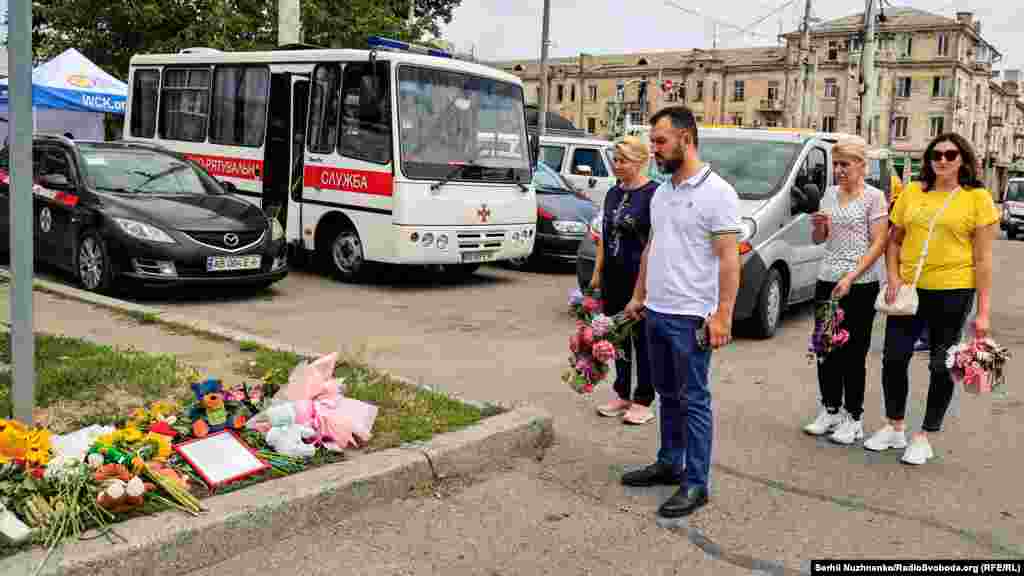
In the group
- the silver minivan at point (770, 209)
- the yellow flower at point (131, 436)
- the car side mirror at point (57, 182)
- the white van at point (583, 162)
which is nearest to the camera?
the yellow flower at point (131, 436)

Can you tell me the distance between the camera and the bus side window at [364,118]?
436 inches

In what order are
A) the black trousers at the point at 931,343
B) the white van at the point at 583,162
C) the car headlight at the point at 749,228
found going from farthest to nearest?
the white van at the point at 583,162 → the car headlight at the point at 749,228 → the black trousers at the point at 931,343

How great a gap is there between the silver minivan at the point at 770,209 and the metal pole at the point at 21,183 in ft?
16.6

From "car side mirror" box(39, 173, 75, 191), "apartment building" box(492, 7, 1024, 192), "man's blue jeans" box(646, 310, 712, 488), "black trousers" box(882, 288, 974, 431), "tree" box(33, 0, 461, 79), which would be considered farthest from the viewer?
"apartment building" box(492, 7, 1024, 192)

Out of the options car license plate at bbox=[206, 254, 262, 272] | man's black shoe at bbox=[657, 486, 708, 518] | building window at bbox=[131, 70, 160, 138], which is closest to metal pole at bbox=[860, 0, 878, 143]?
building window at bbox=[131, 70, 160, 138]

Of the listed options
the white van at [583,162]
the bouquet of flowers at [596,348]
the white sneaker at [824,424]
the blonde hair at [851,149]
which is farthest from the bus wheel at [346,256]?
the blonde hair at [851,149]

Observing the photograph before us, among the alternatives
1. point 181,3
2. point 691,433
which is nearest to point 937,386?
point 691,433

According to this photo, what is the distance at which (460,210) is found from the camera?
11398mm

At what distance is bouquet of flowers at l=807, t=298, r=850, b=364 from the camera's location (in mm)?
5691

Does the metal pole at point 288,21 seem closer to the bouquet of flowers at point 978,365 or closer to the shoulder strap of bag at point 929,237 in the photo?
the shoulder strap of bag at point 929,237

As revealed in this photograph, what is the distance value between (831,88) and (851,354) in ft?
282

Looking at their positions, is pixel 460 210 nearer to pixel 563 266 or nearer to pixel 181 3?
pixel 563 266

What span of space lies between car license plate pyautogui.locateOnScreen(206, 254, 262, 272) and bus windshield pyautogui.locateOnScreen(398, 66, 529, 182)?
195cm

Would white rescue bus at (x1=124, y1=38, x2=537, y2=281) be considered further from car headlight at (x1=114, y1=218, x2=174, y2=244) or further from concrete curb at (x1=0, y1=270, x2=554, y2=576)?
concrete curb at (x1=0, y1=270, x2=554, y2=576)
